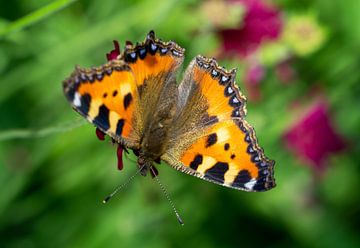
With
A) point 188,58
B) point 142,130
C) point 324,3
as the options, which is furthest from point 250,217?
point 142,130

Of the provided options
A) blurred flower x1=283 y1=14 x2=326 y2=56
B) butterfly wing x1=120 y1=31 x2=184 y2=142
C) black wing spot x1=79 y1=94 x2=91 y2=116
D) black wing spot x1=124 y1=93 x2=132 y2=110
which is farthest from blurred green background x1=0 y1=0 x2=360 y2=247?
black wing spot x1=79 y1=94 x2=91 y2=116

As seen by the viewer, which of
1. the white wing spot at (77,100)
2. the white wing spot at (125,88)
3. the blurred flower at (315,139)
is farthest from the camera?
the blurred flower at (315,139)

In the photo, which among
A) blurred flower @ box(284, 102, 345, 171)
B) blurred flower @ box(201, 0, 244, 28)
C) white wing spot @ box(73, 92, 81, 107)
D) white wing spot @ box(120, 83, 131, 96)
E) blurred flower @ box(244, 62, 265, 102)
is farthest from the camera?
blurred flower @ box(284, 102, 345, 171)

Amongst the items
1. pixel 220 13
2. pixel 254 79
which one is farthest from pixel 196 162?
pixel 254 79

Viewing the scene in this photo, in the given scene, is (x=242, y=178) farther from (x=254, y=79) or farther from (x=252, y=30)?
(x=252, y=30)

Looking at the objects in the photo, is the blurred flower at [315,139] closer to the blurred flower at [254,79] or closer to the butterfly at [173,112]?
the blurred flower at [254,79]

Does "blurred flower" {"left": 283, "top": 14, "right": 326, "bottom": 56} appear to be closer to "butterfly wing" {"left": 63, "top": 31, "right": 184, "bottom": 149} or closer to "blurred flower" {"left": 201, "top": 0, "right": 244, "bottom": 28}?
"blurred flower" {"left": 201, "top": 0, "right": 244, "bottom": 28}

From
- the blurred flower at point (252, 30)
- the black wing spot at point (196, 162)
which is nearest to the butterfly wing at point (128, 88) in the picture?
the black wing spot at point (196, 162)
